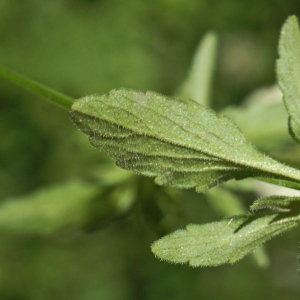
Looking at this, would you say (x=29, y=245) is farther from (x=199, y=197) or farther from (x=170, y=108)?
(x=170, y=108)

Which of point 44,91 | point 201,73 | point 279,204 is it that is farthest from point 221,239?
point 201,73

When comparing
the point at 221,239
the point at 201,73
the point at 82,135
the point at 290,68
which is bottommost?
the point at 221,239

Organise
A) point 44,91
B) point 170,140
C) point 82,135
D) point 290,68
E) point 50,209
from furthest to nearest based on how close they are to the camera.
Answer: point 82,135 < point 50,209 < point 44,91 < point 290,68 < point 170,140

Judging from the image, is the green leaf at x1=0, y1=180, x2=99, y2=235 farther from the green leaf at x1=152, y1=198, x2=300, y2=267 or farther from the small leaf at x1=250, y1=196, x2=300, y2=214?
the small leaf at x1=250, y1=196, x2=300, y2=214

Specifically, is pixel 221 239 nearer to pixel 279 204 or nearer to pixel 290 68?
Result: pixel 279 204

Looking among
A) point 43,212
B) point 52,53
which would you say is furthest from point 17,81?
point 52,53
